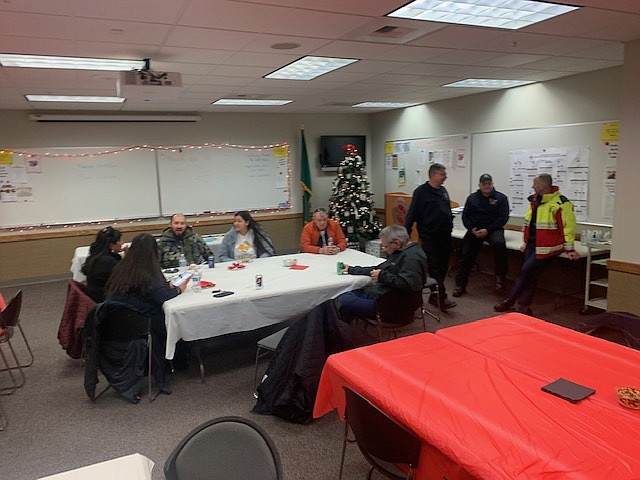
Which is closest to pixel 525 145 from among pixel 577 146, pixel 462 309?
pixel 577 146

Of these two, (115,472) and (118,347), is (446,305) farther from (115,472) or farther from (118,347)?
(115,472)

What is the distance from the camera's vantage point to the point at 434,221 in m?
5.31

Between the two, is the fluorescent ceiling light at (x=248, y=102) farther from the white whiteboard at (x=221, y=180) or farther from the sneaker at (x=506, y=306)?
the sneaker at (x=506, y=306)

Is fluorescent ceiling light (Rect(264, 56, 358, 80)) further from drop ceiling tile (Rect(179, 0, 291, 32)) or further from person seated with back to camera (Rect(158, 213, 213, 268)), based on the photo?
person seated with back to camera (Rect(158, 213, 213, 268))

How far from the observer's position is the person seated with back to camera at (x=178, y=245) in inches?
187

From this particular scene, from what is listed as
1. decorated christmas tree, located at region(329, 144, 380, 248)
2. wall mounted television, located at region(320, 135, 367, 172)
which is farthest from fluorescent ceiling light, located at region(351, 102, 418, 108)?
wall mounted television, located at region(320, 135, 367, 172)

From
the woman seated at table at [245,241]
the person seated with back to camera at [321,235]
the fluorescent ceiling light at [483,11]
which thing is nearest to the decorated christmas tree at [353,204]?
the person seated with back to camera at [321,235]

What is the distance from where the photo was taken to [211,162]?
829 centimetres

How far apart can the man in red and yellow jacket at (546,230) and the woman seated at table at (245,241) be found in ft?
9.24

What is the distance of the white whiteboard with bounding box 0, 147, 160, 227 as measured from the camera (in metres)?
7.18

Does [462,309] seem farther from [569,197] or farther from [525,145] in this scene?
[525,145]

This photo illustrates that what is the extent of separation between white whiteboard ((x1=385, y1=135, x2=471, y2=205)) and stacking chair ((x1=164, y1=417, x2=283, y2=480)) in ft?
20.5

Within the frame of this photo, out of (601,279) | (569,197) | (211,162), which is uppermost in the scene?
(211,162)

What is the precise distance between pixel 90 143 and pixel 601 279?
735 cm
